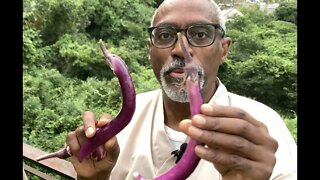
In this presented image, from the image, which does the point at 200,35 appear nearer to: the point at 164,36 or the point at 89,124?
the point at 164,36

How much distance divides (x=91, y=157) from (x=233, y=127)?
0.43m

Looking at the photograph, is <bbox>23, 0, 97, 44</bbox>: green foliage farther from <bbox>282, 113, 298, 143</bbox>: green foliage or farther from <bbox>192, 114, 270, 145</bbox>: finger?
<bbox>192, 114, 270, 145</bbox>: finger

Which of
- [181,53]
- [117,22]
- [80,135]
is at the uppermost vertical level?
[181,53]

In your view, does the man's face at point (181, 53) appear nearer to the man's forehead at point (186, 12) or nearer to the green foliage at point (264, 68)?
the man's forehead at point (186, 12)

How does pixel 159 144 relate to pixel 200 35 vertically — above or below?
below

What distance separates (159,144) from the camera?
138cm

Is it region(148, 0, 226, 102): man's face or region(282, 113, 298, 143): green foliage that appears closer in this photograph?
region(148, 0, 226, 102): man's face

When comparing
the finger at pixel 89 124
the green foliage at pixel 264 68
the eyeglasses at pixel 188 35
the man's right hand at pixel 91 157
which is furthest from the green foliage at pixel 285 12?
the finger at pixel 89 124

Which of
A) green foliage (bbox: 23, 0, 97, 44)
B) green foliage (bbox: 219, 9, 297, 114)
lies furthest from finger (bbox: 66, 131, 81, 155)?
green foliage (bbox: 23, 0, 97, 44)

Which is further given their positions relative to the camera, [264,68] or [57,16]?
[57,16]

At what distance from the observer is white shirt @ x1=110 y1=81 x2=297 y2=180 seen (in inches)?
49.9

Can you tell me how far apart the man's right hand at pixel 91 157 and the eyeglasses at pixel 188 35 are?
15.8 inches

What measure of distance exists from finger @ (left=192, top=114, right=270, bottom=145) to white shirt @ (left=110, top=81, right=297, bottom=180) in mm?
527

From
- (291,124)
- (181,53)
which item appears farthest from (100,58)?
(181,53)
